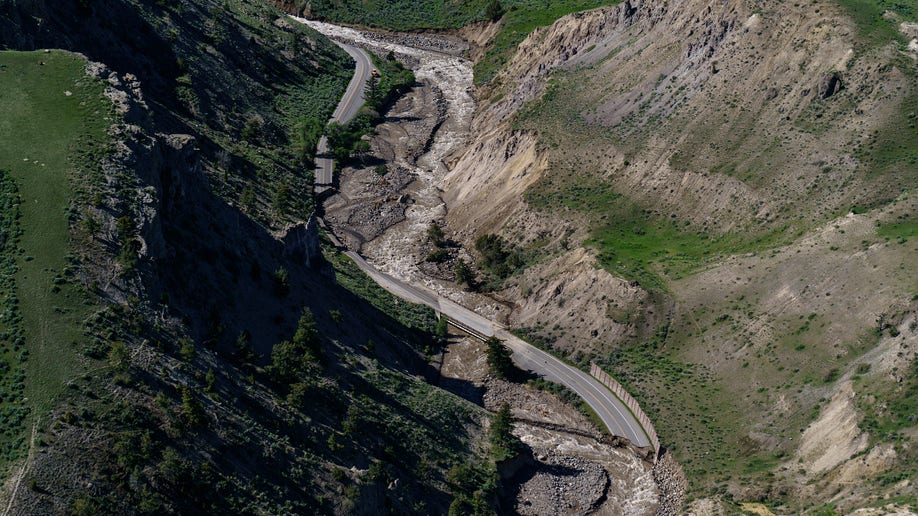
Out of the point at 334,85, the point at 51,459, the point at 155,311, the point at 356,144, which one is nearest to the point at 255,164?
the point at 356,144

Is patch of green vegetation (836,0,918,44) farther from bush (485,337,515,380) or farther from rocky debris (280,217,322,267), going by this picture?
rocky debris (280,217,322,267)

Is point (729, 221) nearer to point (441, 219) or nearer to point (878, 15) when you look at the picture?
point (878, 15)

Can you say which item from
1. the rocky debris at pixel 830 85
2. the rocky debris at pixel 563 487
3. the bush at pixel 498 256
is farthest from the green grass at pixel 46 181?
the rocky debris at pixel 830 85

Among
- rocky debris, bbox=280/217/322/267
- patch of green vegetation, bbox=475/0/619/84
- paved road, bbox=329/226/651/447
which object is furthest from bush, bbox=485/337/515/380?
patch of green vegetation, bbox=475/0/619/84

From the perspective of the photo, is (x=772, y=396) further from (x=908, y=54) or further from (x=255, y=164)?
(x=255, y=164)

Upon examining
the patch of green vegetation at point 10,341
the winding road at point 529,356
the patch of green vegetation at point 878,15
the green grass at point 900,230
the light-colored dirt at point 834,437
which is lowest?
the patch of green vegetation at point 10,341

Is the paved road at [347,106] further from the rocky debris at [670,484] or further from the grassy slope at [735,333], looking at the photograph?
the rocky debris at [670,484]

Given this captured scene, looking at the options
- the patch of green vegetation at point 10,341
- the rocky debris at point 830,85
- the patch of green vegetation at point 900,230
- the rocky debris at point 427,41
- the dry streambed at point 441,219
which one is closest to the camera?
the patch of green vegetation at point 10,341
